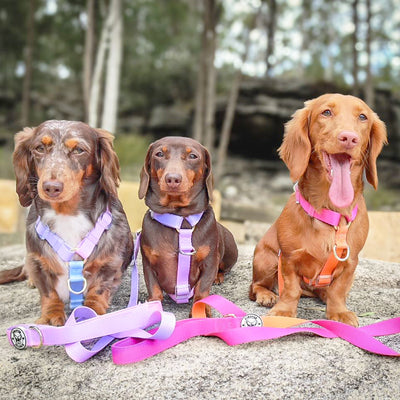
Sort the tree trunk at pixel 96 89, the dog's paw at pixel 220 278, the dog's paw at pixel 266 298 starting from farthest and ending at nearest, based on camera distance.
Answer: the tree trunk at pixel 96 89
the dog's paw at pixel 220 278
the dog's paw at pixel 266 298

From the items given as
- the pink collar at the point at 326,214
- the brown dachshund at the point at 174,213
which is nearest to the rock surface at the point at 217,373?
the brown dachshund at the point at 174,213

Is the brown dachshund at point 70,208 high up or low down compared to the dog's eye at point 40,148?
down

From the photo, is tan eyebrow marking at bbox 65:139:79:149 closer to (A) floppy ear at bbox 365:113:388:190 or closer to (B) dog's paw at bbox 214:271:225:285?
(B) dog's paw at bbox 214:271:225:285

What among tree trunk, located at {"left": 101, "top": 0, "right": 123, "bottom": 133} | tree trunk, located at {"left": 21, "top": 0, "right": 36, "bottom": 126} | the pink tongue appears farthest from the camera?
tree trunk, located at {"left": 21, "top": 0, "right": 36, "bottom": 126}

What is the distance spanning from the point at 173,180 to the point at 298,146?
81cm

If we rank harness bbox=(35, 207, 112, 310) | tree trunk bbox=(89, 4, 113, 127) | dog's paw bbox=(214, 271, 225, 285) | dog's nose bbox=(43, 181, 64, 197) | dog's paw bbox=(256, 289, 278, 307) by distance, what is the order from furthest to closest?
tree trunk bbox=(89, 4, 113, 127)
dog's paw bbox=(214, 271, 225, 285)
dog's paw bbox=(256, 289, 278, 307)
harness bbox=(35, 207, 112, 310)
dog's nose bbox=(43, 181, 64, 197)

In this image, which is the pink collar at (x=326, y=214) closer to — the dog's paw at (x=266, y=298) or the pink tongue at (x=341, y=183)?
the pink tongue at (x=341, y=183)

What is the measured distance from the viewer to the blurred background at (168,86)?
11617 mm

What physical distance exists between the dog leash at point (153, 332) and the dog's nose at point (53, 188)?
2.18 ft

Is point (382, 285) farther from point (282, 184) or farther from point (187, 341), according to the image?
point (282, 184)

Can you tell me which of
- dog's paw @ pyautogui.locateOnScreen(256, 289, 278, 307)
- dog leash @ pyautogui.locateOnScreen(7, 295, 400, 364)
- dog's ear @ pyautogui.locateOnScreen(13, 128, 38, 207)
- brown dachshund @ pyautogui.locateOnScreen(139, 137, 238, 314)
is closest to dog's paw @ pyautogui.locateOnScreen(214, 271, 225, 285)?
dog's paw @ pyautogui.locateOnScreen(256, 289, 278, 307)

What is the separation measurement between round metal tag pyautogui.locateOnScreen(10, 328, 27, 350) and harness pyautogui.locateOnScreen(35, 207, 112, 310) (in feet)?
1.47

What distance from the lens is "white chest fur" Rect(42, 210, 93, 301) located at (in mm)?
2877

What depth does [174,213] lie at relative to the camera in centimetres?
301
